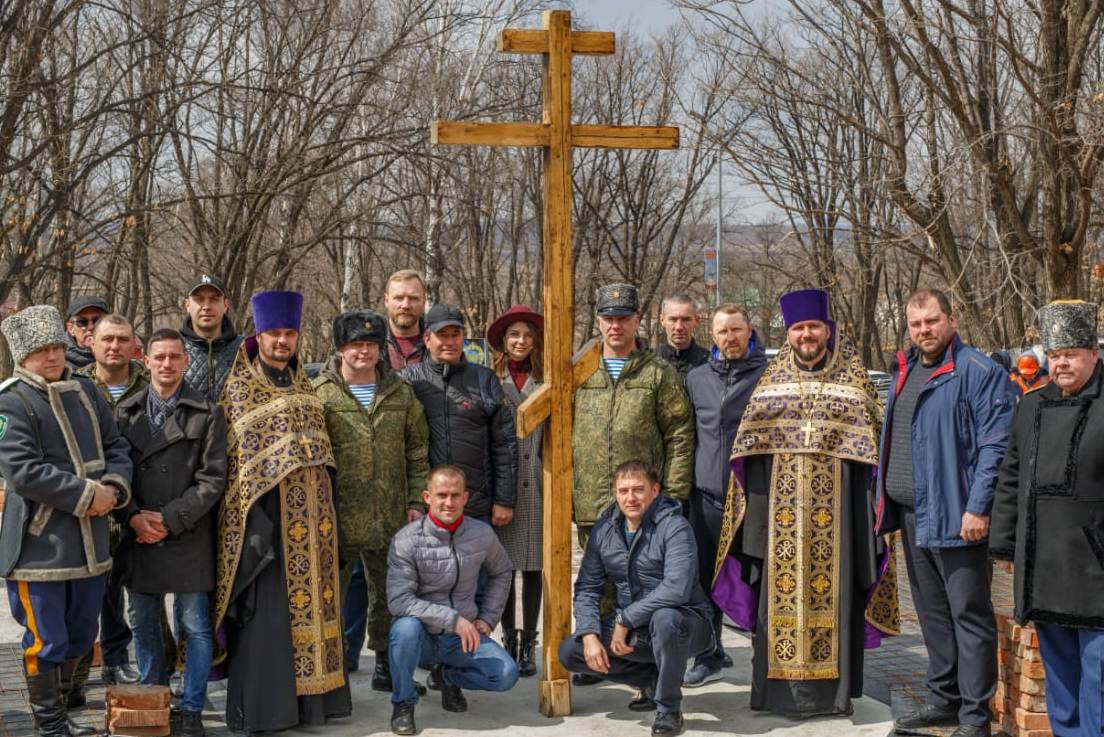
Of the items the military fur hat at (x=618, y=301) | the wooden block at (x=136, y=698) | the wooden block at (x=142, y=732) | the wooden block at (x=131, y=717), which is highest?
the military fur hat at (x=618, y=301)

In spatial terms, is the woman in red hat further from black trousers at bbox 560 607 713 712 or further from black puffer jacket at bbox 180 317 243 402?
black puffer jacket at bbox 180 317 243 402

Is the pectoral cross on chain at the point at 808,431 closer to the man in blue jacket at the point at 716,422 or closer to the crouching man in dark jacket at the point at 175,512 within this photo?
the man in blue jacket at the point at 716,422

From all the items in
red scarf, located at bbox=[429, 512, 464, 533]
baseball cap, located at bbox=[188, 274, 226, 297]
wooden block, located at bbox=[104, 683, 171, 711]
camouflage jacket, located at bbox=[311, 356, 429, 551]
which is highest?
baseball cap, located at bbox=[188, 274, 226, 297]

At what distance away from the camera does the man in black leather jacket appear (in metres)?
6.65

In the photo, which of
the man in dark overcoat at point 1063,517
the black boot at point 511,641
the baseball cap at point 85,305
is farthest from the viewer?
the baseball cap at point 85,305

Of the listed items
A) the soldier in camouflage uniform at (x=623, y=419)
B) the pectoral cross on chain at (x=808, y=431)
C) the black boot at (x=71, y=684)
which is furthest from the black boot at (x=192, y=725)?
the pectoral cross on chain at (x=808, y=431)

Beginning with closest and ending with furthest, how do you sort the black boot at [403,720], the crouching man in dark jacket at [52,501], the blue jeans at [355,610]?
1. the crouching man in dark jacket at [52,501]
2. the black boot at [403,720]
3. the blue jeans at [355,610]

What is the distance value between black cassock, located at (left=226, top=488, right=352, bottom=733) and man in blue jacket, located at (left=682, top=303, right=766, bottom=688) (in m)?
2.15

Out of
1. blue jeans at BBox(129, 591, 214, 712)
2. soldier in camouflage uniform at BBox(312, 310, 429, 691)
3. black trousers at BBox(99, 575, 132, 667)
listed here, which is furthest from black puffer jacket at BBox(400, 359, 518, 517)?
black trousers at BBox(99, 575, 132, 667)

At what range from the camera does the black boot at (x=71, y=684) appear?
225 inches

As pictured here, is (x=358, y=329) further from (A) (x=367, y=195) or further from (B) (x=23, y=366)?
(A) (x=367, y=195)

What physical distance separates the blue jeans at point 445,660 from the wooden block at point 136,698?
3.42 ft

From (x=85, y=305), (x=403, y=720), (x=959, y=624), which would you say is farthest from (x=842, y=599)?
(x=85, y=305)

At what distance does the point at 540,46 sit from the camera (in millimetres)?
6027
